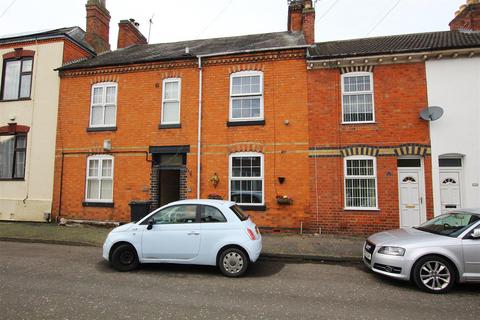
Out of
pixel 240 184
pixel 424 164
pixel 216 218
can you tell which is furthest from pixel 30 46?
pixel 424 164

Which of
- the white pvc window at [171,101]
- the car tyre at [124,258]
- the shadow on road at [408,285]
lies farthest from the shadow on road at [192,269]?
the white pvc window at [171,101]

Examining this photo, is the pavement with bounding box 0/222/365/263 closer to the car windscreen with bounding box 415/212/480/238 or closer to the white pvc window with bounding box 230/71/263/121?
the car windscreen with bounding box 415/212/480/238

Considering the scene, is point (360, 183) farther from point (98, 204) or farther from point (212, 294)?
point (98, 204)

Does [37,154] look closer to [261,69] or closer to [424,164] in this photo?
[261,69]

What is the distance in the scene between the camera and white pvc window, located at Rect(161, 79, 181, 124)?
11.8 meters

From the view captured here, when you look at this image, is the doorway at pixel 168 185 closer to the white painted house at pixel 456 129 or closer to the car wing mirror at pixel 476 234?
the white painted house at pixel 456 129

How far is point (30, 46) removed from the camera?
13609 millimetres

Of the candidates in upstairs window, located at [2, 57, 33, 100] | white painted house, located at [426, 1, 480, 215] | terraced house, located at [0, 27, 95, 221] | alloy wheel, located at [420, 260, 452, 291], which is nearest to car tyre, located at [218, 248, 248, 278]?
alloy wheel, located at [420, 260, 452, 291]

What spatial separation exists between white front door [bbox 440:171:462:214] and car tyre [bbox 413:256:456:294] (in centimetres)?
526

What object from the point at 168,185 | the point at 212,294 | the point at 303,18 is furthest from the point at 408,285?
the point at 303,18

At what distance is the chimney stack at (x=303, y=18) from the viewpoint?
12.4m

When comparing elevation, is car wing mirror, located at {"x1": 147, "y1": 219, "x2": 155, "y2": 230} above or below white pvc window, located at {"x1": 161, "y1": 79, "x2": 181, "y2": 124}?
below

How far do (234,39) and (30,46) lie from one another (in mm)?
9446

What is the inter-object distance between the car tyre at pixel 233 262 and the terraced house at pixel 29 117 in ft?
31.9
